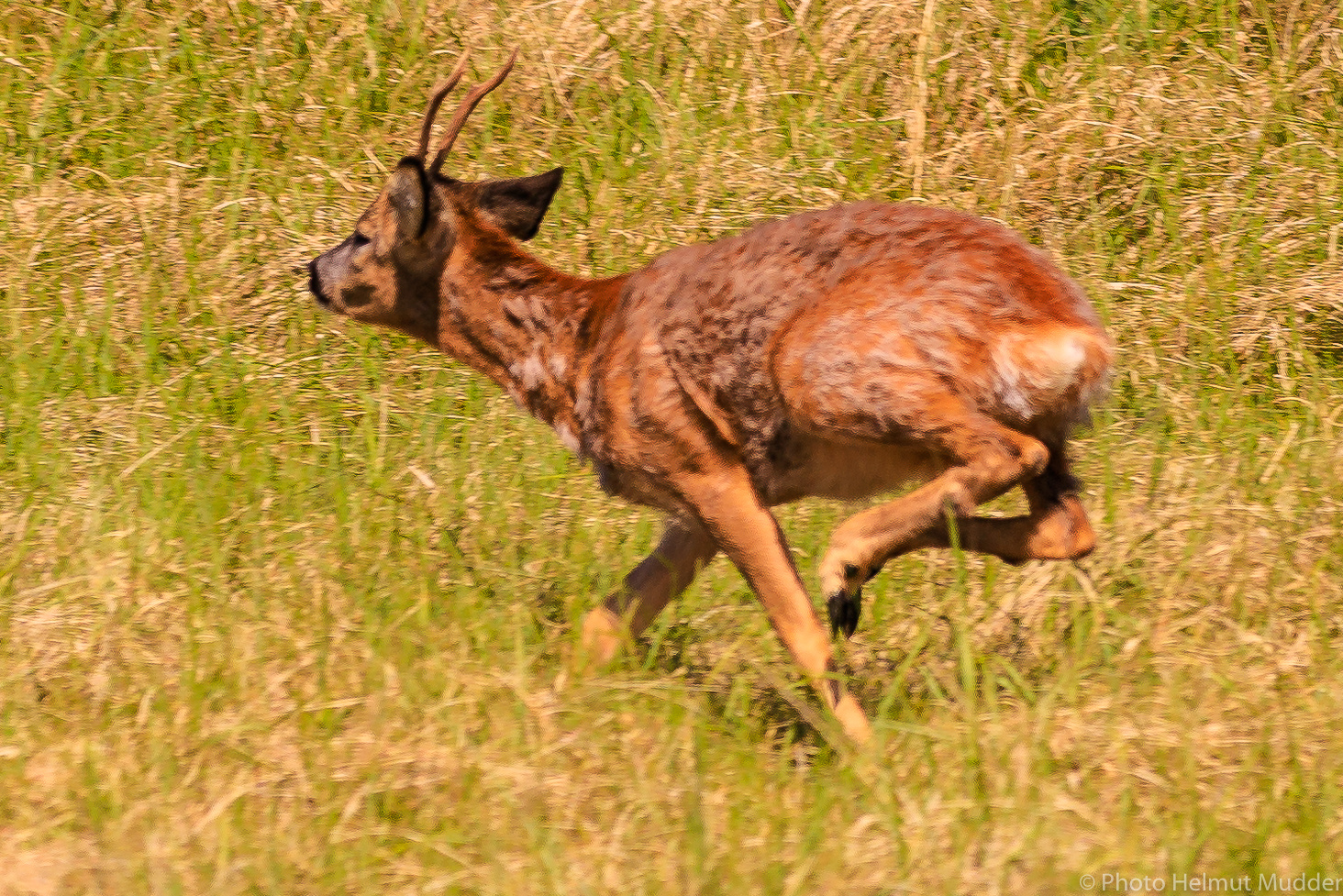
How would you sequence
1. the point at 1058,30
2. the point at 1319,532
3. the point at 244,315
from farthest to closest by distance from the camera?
the point at 1058,30, the point at 244,315, the point at 1319,532

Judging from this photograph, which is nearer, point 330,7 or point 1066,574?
point 1066,574

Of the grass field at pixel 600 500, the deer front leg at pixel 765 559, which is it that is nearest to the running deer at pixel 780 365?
the deer front leg at pixel 765 559

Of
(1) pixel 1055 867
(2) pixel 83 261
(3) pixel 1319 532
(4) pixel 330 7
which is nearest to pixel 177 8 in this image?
(4) pixel 330 7

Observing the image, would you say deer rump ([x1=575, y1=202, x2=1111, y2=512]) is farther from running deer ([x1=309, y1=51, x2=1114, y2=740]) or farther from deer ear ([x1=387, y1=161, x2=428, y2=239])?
deer ear ([x1=387, y1=161, x2=428, y2=239])

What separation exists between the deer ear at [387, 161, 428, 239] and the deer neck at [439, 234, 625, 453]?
0.56 feet

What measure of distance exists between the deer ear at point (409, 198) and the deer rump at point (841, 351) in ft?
2.27

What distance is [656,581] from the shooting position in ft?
17.5

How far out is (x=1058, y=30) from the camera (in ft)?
27.1

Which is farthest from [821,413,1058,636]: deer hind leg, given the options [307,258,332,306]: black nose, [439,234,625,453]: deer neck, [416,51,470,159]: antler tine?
[307,258,332,306]: black nose

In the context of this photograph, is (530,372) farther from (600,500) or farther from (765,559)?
(765,559)

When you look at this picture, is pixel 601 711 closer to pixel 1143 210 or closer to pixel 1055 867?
pixel 1055 867

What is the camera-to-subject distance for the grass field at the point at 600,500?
13.3ft

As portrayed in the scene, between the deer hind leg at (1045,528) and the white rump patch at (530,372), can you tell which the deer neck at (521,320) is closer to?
the white rump patch at (530,372)

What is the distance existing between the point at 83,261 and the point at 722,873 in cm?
487
